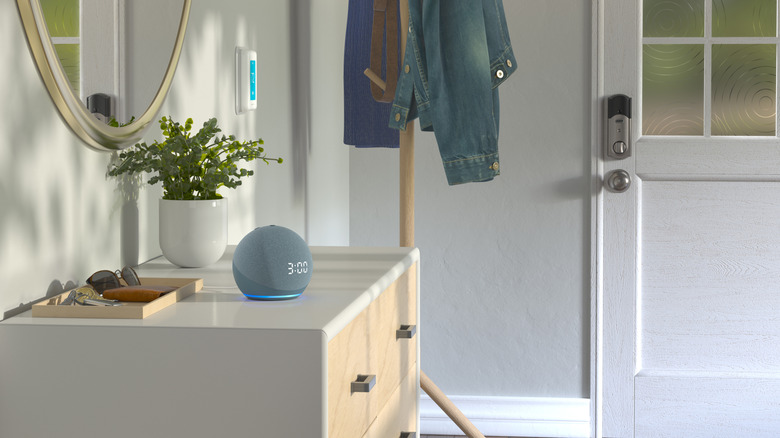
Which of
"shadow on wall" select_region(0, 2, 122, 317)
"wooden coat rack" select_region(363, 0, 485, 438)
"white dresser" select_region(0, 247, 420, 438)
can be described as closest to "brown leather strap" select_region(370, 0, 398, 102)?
"wooden coat rack" select_region(363, 0, 485, 438)

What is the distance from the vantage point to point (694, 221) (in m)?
2.86

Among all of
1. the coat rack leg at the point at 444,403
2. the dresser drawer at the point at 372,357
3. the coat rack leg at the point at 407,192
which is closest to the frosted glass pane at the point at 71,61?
the dresser drawer at the point at 372,357

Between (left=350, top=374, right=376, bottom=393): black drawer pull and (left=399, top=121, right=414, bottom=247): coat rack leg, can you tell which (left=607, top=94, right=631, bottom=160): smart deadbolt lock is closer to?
(left=399, top=121, right=414, bottom=247): coat rack leg

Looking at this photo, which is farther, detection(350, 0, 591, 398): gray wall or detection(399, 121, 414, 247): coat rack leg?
detection(350, 0, 591, 398): gray wall

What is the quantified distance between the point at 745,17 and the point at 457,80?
1.29 meters

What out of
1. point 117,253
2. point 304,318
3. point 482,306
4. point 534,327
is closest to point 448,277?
point 482,306

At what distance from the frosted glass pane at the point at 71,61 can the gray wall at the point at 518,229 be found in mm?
1888

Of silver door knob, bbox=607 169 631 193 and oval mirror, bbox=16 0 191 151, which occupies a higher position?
oval mirror, bbox=16 0 191 151

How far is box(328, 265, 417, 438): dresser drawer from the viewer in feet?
3.33

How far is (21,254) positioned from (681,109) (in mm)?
2343

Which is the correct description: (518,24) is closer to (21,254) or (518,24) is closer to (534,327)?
(534,327)

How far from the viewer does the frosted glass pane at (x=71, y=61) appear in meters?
1.08

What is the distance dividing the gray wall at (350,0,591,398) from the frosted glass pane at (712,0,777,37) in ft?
1.41

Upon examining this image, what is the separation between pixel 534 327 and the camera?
2.93 metres
